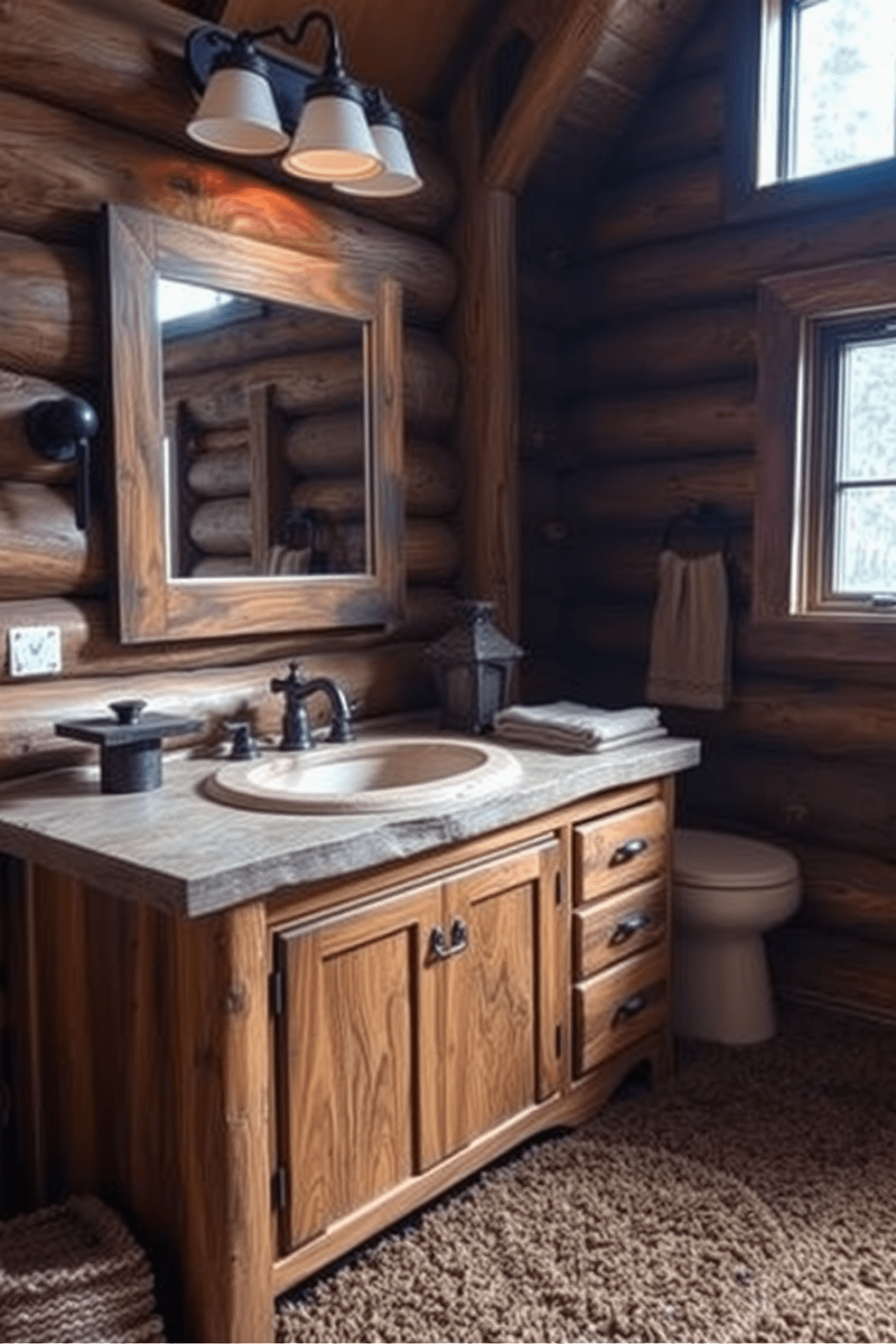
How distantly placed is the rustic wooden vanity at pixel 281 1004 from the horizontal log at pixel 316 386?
0.78 metres

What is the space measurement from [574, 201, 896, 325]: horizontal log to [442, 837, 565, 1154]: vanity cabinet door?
1664 millimetres

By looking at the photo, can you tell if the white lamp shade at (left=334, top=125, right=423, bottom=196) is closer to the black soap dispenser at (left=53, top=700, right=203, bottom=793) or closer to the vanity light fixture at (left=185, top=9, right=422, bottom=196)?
the vanity light fixture at (left=185, top=9, right=422, bottom=196)

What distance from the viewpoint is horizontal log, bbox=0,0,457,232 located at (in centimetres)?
201

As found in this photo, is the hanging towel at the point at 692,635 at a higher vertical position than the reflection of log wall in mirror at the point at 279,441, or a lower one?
lower

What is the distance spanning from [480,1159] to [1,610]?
54.2 inches

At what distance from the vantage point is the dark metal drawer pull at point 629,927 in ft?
7.94

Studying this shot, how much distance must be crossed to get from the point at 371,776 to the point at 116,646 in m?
0.61

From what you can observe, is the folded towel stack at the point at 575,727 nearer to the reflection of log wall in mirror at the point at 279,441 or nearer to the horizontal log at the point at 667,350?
the reflection of log wall in mirror at the point at 279,441

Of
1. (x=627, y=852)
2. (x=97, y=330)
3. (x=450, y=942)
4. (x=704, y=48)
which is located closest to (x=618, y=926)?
(x=627, y=852)

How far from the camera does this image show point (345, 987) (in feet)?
5.99

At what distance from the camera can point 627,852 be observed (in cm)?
243

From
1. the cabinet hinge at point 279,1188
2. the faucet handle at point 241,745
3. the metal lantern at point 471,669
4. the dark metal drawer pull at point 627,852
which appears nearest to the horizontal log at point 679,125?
the metal lantern at point 471,669

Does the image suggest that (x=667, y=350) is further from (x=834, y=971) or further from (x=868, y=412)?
(x=834, y=971)

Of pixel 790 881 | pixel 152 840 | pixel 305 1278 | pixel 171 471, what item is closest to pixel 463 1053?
pixel 305 1278
